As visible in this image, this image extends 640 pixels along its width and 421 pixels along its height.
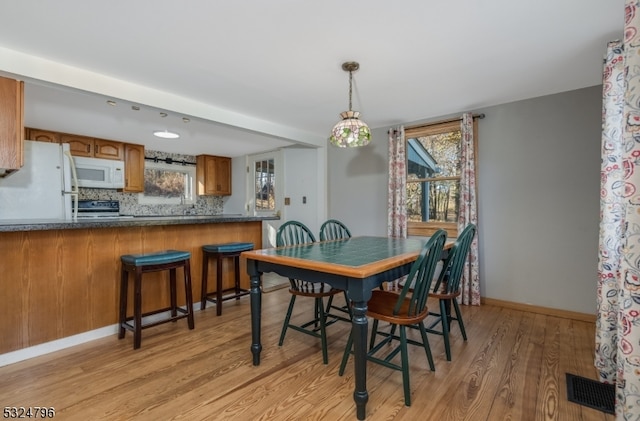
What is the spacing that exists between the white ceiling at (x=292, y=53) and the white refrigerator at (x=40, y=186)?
44 centimetres

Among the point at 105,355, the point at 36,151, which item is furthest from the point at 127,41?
the point at 36,151

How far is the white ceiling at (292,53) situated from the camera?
1729 mm

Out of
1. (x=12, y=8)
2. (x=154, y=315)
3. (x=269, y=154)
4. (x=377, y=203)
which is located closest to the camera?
(x=12, y=8)

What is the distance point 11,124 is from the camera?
7.07 ft

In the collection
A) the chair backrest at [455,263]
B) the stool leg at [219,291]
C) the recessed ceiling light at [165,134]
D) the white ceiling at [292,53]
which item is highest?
the white ceiling at [292,53]

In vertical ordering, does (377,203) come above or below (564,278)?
above

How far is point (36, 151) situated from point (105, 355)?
2661mm

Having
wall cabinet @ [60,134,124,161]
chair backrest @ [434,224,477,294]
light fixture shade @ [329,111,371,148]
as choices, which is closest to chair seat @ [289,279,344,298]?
chair backrest @ [434,224,477,294]

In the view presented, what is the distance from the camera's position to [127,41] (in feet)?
6.65

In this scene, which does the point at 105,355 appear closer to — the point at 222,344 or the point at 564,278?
the point at 222,344

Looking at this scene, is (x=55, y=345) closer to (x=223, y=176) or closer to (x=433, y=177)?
(x=433, y=177)

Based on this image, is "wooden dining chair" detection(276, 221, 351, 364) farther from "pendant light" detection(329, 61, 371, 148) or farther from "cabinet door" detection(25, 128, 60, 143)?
"cabinet door" detection(25, 128, 60, 143)

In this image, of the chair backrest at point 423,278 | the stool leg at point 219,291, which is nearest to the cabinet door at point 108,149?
the stool leg at point 219,291

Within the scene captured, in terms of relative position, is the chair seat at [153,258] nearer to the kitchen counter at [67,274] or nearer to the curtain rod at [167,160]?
the kitchen counter at [67,274]
